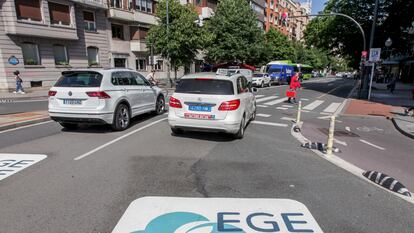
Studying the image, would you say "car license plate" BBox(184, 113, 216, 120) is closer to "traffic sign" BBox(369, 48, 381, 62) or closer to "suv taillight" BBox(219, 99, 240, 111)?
"suv taillight" BBox(219, 99, 240, 111)

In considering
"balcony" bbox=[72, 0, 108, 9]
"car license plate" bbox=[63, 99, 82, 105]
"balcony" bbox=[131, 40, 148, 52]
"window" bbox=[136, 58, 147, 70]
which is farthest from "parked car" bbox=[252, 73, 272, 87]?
"car license plate" bbox=[63, 99, 82, 105]

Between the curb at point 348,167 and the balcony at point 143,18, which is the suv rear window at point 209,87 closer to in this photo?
the curb at point 348,167

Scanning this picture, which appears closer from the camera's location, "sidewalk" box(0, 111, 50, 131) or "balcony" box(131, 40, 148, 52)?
"sidewalk" box(0, 111, 50, 131)

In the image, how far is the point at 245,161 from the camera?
524cm

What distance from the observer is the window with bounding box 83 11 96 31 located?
2438cm

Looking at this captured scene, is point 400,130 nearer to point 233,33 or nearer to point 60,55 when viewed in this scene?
point 60,55

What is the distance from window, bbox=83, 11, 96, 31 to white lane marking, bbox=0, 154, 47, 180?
22.6 m

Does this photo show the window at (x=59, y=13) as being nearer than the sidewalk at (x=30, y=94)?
No

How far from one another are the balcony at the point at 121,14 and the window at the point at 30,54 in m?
8.41

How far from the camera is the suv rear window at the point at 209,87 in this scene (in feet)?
20.7

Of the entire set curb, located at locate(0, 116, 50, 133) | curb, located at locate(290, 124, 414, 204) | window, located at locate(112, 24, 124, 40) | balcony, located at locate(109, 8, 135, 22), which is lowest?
curb, located at locate(290, 124, 414, 204)

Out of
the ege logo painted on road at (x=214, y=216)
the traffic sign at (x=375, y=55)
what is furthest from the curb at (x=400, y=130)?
the traffic sign at (x=375, y=55)

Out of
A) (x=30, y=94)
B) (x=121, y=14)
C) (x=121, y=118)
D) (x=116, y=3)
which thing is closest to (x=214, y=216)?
(x=121, y=118)

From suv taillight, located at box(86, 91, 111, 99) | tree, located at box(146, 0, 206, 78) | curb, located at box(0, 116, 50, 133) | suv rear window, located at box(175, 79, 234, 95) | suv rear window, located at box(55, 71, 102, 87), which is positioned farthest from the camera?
tree, located at box(146, 0, 206, 78)
